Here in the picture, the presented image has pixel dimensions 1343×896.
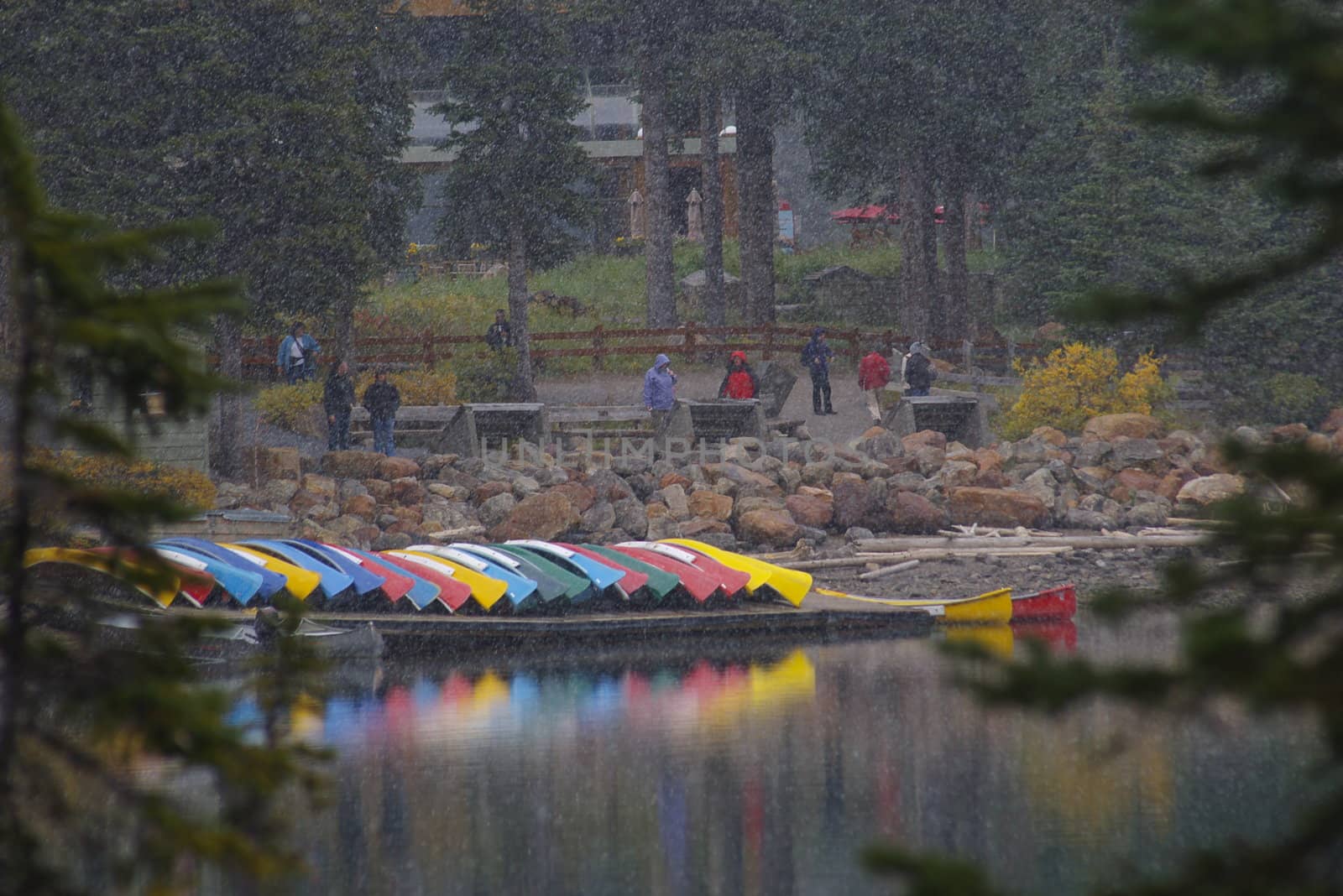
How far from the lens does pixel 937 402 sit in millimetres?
34750

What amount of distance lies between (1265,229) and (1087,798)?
25.8 m

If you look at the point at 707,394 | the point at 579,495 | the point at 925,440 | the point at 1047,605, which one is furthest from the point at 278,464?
the point at 1047,605

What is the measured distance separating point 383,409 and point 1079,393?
14587mm

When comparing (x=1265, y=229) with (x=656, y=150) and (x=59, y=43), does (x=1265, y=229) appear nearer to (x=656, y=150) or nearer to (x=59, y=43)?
(x=656, y=150)

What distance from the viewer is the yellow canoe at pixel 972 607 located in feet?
80.0

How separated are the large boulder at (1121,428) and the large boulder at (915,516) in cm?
543

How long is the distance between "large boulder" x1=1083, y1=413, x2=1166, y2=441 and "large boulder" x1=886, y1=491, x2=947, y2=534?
5.43m

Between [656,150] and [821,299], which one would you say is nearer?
[656,150]

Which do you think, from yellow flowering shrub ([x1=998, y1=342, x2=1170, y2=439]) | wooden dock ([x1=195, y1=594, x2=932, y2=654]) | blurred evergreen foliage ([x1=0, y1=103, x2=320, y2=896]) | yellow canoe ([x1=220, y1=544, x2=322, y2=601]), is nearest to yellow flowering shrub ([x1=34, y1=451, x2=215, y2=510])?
yellow canoe ([x1=220, y1=544, x2=322, y2=601])

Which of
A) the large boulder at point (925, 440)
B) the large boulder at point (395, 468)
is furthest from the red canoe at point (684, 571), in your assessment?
the large boulder at point (925, 440)

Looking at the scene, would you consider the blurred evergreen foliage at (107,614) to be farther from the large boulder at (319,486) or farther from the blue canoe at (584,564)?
the large boulder at (319,486)

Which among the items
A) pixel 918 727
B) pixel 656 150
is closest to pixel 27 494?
pixel 918 727

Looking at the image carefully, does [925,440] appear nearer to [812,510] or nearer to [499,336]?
[812,510]

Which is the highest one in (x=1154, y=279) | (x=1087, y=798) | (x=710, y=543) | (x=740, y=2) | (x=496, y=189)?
(x=740, y=2)
